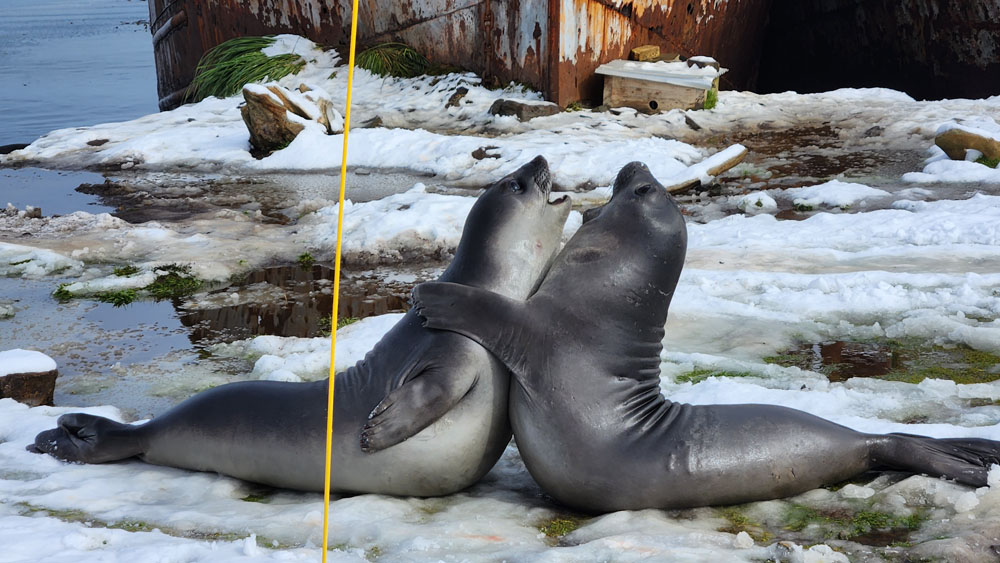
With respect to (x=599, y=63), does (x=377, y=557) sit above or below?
below

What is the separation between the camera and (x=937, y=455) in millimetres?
3125

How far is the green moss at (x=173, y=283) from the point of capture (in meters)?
5.95

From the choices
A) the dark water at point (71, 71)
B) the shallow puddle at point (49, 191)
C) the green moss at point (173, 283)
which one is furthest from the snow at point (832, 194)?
the dark water at point (71, 71)

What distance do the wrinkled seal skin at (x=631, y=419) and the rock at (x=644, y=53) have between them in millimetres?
8892

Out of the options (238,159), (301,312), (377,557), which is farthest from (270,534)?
(238,159)

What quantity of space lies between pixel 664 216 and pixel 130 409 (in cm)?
246

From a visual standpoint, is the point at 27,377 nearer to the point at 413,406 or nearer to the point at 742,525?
the point at 413,406

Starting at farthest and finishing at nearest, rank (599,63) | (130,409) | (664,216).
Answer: (599,63) < (130,409) < (664,216)

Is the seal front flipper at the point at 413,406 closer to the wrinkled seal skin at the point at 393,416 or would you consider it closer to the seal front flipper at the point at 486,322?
the wrinkled seal skin at the point at 393,416

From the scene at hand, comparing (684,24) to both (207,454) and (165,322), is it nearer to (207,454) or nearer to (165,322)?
(165,322)

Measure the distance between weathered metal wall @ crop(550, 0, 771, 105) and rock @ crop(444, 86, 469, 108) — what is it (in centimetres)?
120

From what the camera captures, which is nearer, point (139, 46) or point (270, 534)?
point (270, 534)

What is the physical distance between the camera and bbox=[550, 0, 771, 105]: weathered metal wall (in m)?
10.9

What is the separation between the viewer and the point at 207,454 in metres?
3.43
